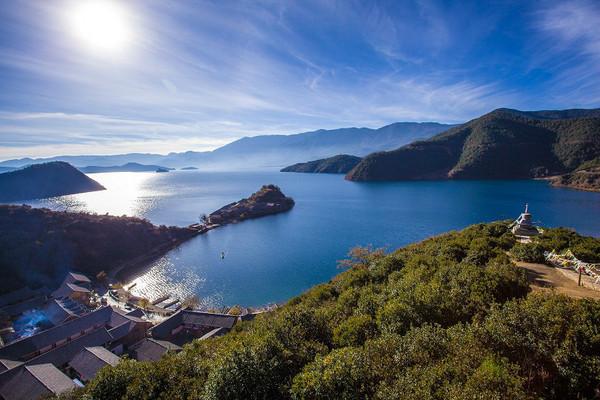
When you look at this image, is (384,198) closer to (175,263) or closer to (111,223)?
(175,263)

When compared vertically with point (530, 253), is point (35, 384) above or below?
below

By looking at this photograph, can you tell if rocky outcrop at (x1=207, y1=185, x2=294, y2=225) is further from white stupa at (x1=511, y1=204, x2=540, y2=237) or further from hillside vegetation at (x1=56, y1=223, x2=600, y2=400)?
hillside vegetation at (x1=56, y1=223, x2=600, y2=400)

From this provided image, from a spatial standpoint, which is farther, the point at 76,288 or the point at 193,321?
the point at 76,288

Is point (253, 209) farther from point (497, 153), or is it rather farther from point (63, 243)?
point (497, 153)

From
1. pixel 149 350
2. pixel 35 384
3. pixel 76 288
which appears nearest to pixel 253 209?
pixel 76 288

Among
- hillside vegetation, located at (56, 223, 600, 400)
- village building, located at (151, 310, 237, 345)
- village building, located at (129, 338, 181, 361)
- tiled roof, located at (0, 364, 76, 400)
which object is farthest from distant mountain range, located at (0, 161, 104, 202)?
hillside vegetation, located at (56, 223, 600, 400)

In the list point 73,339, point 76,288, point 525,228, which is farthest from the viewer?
point 76,288
